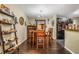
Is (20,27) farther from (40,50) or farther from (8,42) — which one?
(40,50)

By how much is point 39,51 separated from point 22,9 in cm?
95

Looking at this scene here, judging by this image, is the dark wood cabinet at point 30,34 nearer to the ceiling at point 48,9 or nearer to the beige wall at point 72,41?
the ceiling at point 48,9

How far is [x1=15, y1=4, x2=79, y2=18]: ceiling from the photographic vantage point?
1966 millimetres

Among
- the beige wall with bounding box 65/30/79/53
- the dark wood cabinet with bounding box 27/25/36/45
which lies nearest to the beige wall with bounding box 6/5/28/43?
the dark wood cabinet with bounding box 27/25/36/45

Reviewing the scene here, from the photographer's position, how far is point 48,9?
2053 mm

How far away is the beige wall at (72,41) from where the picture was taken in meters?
2.17

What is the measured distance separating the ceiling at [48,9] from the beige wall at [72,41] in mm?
554

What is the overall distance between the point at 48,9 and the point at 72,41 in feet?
3.35

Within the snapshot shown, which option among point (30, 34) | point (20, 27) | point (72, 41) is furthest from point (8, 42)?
point (72, 41)

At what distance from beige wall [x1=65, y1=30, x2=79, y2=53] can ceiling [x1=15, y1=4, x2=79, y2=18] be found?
0.55 meters

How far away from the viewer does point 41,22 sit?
2.17 m

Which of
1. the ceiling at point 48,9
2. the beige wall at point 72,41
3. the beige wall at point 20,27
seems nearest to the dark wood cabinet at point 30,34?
the beige wall at point 20,27
